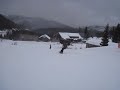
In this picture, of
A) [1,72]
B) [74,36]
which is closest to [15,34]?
[74,36]

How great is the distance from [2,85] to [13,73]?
147cm

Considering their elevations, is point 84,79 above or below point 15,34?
below

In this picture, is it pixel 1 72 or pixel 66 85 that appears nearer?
pixel 66 85

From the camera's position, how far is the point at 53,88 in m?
5.35

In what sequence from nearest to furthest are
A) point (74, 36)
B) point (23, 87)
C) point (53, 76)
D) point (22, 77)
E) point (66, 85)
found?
1. point (23, 87)
2. point (66, 85)
3. point (22, 77)
4. point (53, 76)
5. point (74, 36)

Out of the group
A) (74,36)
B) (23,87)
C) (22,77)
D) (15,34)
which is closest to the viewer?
(23,87)

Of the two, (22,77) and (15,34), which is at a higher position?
(15,34)

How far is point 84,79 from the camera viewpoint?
6.37 meters

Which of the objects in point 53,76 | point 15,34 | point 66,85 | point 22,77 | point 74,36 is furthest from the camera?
point 74,36

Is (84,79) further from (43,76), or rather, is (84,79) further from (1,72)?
(1,72)

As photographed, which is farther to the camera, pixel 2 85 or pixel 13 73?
pixel 13 73

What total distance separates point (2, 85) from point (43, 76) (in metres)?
2.03

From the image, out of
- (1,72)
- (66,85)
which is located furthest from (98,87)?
(1,72)

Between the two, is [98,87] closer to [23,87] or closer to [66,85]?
[66,85]
